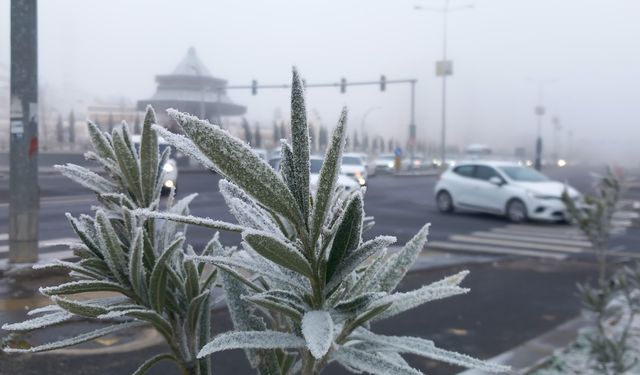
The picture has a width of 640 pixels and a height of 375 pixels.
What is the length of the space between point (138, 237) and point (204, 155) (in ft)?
1.71

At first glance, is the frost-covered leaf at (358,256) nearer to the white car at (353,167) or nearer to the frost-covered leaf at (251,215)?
the frost-covered leaf at (251,215)

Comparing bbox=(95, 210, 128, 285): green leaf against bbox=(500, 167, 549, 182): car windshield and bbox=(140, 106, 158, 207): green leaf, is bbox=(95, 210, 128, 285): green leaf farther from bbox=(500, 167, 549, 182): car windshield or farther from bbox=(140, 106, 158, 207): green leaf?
bbox=(500, 167, 549, 182): car windshield

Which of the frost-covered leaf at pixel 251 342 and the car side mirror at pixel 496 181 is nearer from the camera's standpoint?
the frost-covered leaf at pixel 251 342

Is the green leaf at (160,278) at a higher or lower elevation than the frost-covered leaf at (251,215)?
lower

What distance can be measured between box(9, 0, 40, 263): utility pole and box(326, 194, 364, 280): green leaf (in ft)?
24.2

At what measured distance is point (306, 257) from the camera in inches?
55.3

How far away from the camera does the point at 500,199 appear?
693 inches

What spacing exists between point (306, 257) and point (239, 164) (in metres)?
0.26

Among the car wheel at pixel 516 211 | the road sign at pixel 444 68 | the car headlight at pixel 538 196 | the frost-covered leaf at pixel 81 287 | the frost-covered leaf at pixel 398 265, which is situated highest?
the road sign at pixel 444 68

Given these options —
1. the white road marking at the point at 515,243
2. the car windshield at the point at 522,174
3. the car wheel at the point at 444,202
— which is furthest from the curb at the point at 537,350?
the car wheel at the point at 444,202

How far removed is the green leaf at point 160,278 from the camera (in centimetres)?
173

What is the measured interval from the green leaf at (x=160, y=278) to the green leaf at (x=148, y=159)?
240 mm

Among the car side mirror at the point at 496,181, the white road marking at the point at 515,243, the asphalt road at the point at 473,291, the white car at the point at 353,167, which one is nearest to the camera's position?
the asphalt road at the point at 473,291

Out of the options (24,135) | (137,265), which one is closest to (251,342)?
(137,265)
